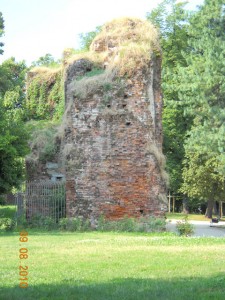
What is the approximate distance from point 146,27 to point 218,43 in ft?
12.4

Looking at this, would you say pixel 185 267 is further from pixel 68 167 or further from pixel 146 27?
pixel 146 27

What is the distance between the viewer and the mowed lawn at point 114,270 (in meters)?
7.26

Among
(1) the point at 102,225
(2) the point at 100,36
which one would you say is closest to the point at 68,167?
(1) the point at 102,225

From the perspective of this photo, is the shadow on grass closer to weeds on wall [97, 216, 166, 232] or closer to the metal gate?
weeds on wall [97, 216, 166, 232]

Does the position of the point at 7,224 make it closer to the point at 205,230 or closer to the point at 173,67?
the point at 205,230

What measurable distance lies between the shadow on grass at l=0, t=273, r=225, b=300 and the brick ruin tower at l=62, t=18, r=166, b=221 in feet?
34.8

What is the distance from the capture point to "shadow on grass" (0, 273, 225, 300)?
701 centimetres

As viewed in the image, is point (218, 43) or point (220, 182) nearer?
point (218, 43)

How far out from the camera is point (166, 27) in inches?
1576

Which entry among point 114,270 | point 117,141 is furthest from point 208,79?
point 114,270

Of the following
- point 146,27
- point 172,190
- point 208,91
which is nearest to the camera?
point 146,27

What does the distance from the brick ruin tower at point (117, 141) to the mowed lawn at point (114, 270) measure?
4.99 m

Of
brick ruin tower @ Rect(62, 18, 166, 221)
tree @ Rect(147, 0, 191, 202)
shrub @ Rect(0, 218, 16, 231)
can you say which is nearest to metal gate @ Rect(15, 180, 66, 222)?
brick ruin tower @ Rect(62, 18, 166, 221)

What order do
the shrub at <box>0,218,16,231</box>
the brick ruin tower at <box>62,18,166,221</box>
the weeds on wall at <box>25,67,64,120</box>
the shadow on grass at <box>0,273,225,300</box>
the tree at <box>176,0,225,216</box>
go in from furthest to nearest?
the weeds on wall at <box>25,67,64,120</box> → the tree at <box>176,0,225,216</box> → the brick ruin tower at <box>62,18,166,221</box> → the shrub at <box>0,218,16,231</box> → the shadow on grass at <box>0,273,225,300</box>
